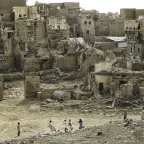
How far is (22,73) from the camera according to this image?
148 feet

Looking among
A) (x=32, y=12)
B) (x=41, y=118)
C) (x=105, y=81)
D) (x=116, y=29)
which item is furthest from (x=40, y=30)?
(x=41, y=118)

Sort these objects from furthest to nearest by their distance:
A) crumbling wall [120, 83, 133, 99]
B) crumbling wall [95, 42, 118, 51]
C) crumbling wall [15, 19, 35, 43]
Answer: crumbling wall [15, 19, 35, 43] < crumbling wall [95, 42, 118, 51] < crumbling wall [120, 83, 133, 99]

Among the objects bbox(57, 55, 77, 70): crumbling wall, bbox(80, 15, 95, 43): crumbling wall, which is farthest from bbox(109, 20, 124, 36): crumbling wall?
bbox(57, 55, 77, 70): crumbling wall

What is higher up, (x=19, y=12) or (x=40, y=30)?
(x=19, y=12)

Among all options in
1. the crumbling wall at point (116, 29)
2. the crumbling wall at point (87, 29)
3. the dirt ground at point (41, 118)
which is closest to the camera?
the dirt ground at point (41, 118)

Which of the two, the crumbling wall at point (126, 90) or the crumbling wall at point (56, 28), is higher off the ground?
the crumbling wall at point (56, 28)

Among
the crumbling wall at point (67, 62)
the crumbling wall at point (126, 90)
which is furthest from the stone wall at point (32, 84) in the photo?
the crumbling wall at point (67, 62)

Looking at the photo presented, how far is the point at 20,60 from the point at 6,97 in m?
10.8

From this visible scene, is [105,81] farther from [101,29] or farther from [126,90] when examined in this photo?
[101,29]

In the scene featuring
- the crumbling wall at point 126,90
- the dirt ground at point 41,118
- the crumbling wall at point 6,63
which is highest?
the crumbling wall at point 6,63

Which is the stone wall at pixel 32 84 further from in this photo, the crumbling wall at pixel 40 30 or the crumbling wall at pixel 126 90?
the crumbling wall at pixel 40 30

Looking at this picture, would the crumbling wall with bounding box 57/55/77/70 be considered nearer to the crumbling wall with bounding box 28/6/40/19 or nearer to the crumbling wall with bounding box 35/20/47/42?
the crumbling wall with bounding box 35/20/47/42

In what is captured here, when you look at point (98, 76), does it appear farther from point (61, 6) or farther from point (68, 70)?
point (61, 6)

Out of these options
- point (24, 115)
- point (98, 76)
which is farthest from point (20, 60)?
point (24, 115)
